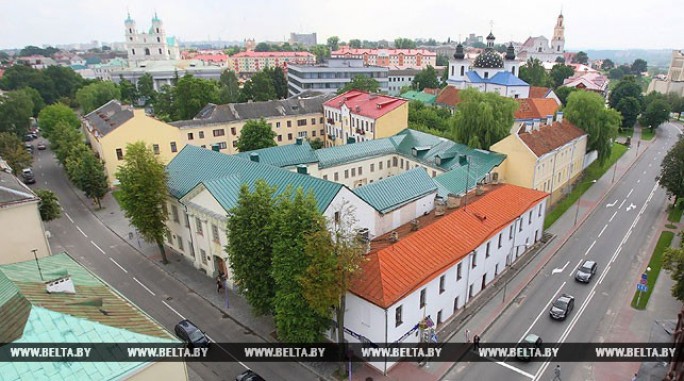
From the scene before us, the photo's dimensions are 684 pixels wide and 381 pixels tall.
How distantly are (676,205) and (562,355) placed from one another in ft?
123

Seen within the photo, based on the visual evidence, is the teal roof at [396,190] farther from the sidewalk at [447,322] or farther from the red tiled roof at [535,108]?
the red tiled roof at [535,108]

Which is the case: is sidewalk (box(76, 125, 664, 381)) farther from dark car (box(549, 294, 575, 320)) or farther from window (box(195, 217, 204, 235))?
window (box(195, 217, 204, 235))

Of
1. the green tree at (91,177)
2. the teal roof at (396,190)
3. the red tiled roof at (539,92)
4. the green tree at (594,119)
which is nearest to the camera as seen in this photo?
the teal roof at (396,190)

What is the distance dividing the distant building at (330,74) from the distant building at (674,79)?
94309 mm

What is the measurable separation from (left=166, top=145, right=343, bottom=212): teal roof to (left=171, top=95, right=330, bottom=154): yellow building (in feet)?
87.7

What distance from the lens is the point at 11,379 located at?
14906 mm

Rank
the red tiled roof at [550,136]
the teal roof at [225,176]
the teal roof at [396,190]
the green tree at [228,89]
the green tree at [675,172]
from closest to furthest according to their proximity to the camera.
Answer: the teal roof at [225,176]
the teal roof at [396,190]
the green tree at [675,172]
the red tiled roof at [550,136]
the green tree at [228,89]

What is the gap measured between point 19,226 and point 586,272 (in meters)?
45.5

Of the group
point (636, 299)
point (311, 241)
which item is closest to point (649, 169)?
point (636, 299)

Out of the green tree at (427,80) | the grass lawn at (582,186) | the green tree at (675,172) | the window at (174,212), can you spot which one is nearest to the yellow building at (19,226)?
the window at (174,212)

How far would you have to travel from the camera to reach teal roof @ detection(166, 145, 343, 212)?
3180 cm

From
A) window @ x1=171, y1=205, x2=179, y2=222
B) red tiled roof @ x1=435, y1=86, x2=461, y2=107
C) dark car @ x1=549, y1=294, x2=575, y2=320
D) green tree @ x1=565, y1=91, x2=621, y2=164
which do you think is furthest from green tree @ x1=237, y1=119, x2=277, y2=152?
red tiled roof @ x1=435, y1=86, x2=461, y2=107

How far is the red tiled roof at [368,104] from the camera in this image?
216 feet

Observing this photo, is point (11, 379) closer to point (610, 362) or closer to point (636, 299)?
point (610, 362)
